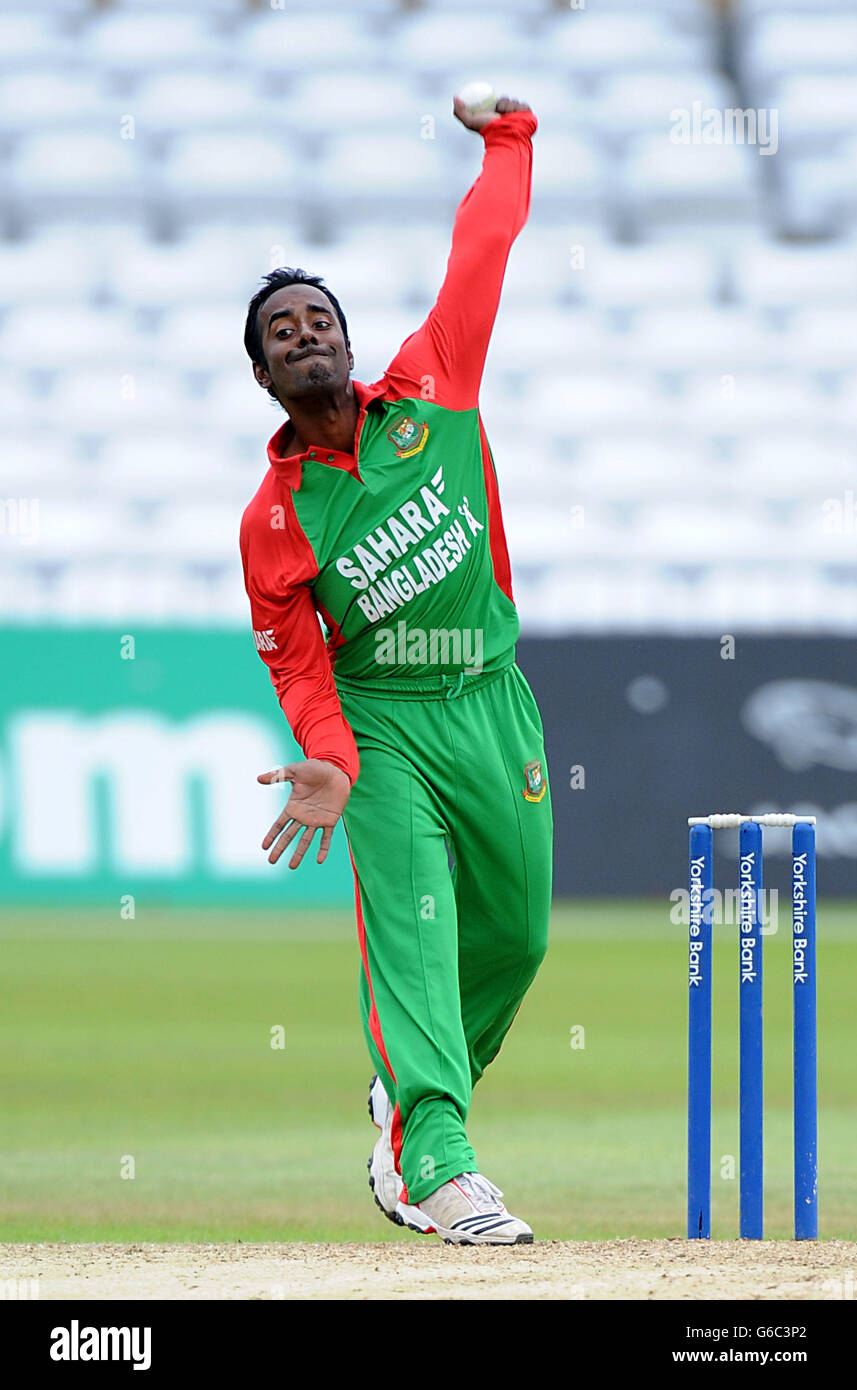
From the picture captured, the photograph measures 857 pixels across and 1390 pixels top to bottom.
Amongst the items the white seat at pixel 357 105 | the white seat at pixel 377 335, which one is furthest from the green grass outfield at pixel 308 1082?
the white seat at pixel 357 105

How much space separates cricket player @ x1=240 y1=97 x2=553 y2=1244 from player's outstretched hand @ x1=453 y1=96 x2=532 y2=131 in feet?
0.03

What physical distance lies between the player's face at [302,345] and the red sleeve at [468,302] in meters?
0.19

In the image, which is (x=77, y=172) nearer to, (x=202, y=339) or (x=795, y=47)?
(x=202, y=339)

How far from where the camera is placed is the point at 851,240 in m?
21.7

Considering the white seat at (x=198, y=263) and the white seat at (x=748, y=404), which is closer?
the white seat at (x=748, y=404)

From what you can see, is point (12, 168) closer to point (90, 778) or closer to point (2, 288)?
point (2, 288)

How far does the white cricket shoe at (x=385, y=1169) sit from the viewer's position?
474 centimetres

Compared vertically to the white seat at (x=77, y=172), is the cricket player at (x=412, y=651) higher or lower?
lower

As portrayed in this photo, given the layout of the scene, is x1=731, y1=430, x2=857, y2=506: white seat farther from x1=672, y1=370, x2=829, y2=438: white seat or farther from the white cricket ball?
the white cricket ball

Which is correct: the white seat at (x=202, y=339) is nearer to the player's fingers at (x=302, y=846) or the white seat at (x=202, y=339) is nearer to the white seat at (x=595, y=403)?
the white seat at (x=595, y=403)

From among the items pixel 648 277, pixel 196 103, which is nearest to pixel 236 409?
pixel 648 277

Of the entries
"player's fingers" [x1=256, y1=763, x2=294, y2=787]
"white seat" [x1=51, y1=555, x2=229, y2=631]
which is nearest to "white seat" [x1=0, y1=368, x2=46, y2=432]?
"white seat" [x1=51, y1=555, x2=229, y2=631]

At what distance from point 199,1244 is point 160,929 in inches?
347

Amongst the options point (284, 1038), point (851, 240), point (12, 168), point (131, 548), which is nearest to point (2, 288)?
point (12, 168)
